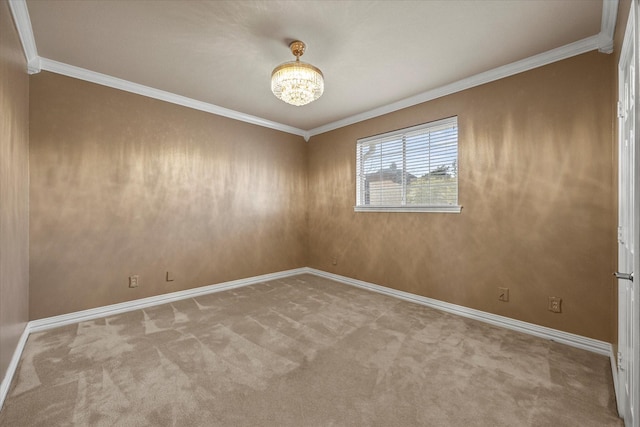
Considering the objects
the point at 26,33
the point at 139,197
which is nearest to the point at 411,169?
the point at 139,197

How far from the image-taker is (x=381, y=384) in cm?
185

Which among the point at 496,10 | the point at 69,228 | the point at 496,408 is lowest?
the point at 496,408

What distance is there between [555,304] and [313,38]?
316 centimetres

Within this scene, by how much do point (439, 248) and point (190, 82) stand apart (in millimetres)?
3479

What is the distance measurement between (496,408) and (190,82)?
3949 mm

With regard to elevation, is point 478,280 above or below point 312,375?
above

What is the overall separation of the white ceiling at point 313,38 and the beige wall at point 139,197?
50cm

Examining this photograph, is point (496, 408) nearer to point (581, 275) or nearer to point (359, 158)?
point (581, 275)

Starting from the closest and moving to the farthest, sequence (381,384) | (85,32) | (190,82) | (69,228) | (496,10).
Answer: (381,384) < (496,10) < (85,32) < (69,228) < (190,82)

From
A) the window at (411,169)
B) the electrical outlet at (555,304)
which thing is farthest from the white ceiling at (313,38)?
the electrical outlet at (555,304)

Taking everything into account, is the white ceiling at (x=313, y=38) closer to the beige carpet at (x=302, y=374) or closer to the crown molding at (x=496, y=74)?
the crown molding at (x=496, y=74)

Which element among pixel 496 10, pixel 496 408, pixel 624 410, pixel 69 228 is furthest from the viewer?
pixel 69 228

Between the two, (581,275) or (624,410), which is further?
(581,275)

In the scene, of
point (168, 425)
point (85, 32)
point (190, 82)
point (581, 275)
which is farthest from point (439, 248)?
point (85, 32)
